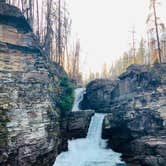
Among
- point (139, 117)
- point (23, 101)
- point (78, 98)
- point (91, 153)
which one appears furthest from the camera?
point (78, 98)

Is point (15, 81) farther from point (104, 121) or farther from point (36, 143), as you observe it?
point (104, 121)

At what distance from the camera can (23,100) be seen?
1512 centimetres

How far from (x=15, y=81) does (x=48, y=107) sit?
116 inches

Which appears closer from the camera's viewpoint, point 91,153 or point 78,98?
point 91,153

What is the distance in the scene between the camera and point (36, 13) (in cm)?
2825

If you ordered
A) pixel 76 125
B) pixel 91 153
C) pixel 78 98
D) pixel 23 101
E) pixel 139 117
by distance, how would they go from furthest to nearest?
pixel 78 98, pixel 76 125, pixel 139 117, pixel 91 153, pixel 23 101

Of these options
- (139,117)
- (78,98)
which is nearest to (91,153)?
(139,117)

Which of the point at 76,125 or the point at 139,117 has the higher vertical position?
the point at 139,117

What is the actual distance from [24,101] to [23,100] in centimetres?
9

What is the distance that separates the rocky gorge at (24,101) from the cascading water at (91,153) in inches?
32.7

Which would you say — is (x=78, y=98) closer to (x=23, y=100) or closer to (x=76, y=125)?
(x=76, y=125)

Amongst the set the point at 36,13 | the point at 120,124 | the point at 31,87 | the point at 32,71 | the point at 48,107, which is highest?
the point at 36,13

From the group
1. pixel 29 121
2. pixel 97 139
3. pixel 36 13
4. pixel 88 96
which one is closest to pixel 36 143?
pixel 29 121

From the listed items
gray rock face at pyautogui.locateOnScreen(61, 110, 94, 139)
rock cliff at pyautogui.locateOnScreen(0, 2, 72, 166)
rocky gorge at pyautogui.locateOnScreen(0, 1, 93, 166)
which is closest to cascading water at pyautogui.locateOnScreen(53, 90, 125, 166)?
gray rock face at pyautogui.locateOnScreen(61, 110, 94, 139)
